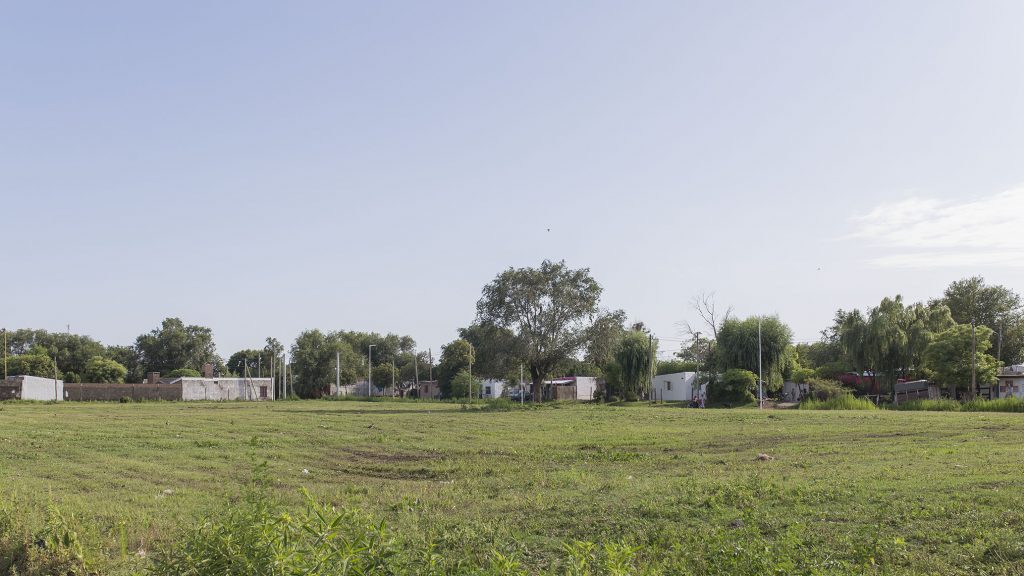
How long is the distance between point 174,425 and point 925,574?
94.3ft

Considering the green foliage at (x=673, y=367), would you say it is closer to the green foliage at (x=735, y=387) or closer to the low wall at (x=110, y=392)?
the green foliage at (x=735, y=387)

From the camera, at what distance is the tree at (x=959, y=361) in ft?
208

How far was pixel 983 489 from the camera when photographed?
1126 centimetres

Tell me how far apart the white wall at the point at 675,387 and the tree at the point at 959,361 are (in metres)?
21.3

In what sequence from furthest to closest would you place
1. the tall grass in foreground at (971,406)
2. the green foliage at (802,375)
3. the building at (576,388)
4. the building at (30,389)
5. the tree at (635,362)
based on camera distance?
1. the building at (576,388)
2. the tree at (635,362)
3. the green foliage at (802,375)
4. the building at (30,389)
5. the tall grass in foreground at (971,406)

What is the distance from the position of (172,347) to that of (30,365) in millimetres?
25678

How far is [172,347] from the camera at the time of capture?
418 ft

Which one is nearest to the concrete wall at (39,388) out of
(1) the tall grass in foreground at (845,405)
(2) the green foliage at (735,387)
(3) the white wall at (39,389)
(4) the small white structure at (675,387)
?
(3) the white wall at (39,389)

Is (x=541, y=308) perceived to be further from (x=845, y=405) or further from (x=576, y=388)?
(x=576, y=388)

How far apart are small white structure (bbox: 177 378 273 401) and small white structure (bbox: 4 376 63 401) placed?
12.4 m

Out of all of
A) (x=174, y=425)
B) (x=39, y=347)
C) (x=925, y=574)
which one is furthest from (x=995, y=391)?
(x=39, y=347)

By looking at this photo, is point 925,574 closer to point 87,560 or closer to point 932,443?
point 87,560

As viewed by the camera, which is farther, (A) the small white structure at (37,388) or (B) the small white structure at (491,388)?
(B) the small white structure at (491,388)

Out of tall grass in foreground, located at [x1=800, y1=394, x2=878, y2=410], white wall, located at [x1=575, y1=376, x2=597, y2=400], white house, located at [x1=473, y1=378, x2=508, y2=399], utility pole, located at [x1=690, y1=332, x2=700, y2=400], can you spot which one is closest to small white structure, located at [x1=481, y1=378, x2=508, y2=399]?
white house, located at [x1=473, y1=378, x2=508, y2=399]
